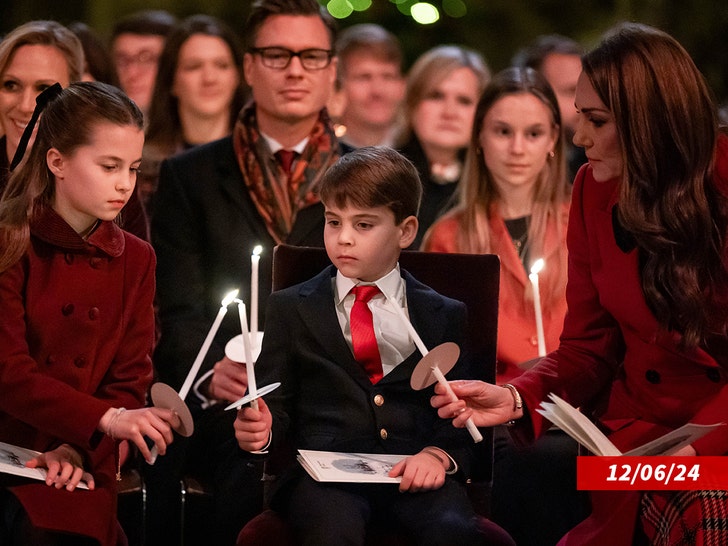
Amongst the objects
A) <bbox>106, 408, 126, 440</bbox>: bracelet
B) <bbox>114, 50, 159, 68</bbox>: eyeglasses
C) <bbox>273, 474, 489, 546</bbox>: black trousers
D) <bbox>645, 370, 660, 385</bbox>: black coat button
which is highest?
<bbox>114, 50, 159, 68</bbox>: eyeglasses

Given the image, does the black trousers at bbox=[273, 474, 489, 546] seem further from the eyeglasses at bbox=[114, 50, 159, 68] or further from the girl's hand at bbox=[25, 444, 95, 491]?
the eyeglasses at bbox=[114, 50, 159, 68]

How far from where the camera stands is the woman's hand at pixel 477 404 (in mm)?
2723

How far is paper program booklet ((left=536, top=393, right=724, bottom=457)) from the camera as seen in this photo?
254 cm

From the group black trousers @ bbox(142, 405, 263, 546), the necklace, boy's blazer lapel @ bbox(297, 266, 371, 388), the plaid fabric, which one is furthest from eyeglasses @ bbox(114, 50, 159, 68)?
the plaid fabric

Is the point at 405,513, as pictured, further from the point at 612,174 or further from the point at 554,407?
the point at 612,174

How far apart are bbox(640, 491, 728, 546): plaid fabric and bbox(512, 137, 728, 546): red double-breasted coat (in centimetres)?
9

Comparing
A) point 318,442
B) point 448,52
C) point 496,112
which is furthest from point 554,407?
point 448,52

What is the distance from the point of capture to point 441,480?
278cm

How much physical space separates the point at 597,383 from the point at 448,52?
3353 millimetres

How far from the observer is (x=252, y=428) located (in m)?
2.67

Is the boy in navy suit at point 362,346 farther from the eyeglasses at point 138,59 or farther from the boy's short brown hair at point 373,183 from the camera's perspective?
the eyeglasses at point 138,59

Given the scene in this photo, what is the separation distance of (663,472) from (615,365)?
0.52 meters

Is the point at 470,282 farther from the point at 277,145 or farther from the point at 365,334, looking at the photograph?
the point at 277,145

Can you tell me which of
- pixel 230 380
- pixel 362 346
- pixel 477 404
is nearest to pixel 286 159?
pixel 230 380
